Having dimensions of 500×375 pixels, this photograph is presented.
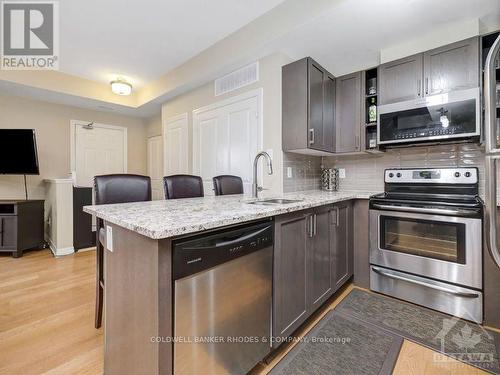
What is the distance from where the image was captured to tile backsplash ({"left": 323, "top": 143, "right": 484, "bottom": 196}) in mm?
2347

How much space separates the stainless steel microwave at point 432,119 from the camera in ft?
6.67

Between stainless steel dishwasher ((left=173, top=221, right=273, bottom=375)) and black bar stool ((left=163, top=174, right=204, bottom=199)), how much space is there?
1.19 metres

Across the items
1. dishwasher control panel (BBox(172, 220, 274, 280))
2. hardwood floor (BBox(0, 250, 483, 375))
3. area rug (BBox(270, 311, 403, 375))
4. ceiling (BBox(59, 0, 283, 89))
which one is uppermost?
ceiling (BBox(59, 0, 283, 89))

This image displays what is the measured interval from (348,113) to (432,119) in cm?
83

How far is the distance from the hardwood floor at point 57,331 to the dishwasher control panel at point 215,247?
0.82 meters

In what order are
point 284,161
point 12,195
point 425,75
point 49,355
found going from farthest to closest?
1. point 12,195
2. point 284,161
3. point 425,75
4. point 49,355

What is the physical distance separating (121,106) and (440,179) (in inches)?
197

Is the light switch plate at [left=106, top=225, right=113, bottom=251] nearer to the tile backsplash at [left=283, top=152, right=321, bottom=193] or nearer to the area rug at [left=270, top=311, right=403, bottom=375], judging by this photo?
the area rug at [left=270, top=311, right=403, bottom=375]

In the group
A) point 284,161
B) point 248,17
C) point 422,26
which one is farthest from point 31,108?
point 422,26

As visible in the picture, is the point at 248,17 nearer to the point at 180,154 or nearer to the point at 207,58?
the point at 207,58

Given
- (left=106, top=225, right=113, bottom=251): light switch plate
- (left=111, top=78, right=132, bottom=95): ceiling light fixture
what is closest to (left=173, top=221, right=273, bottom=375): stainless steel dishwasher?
(left=106, top=225, right=113, bottom=251): light switch plate

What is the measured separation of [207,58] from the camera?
311 cm

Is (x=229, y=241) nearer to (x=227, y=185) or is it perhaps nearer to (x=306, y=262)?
(x=306, y=262)

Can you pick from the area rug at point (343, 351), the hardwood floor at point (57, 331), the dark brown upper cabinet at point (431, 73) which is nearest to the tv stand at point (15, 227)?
the hardwood floor at point (57, 331)
